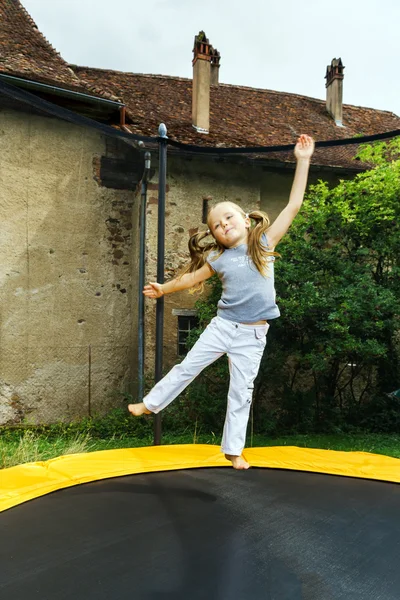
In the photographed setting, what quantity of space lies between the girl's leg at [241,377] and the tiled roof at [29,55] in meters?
4.62

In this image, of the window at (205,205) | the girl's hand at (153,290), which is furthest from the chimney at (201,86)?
the girl's hand at (153,290)

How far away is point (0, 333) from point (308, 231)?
354 centimetres

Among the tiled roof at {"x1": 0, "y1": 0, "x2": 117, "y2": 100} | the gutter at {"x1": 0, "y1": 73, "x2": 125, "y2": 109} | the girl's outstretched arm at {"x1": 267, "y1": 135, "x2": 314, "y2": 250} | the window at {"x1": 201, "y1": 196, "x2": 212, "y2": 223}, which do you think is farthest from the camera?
the window at {"x1": 201, "y1": 196, "x2": 212, "y2": 223}

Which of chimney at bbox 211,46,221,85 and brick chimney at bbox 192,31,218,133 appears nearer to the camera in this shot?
brick chimney at bbox 192,31,218,133

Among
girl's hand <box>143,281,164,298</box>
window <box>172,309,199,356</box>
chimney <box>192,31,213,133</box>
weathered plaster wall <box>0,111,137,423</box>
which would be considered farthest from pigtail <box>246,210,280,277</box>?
chimney <box>192,31,213,133</box>

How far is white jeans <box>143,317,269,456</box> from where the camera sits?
2.23 metres

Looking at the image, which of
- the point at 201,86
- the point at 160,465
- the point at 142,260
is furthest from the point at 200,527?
the point at 201,86

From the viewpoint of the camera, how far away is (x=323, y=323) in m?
5.18

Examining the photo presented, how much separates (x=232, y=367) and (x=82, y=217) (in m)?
4.71

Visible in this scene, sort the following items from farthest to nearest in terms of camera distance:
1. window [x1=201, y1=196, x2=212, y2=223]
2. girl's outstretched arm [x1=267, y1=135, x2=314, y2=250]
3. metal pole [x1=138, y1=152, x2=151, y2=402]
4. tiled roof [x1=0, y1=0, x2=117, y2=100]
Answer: window [x1=201, y1=196, x2=212, y2=223], metal pole [x1=138, y1=152, x2=151, y2=402], tiled roof [x1=0, y1=0, x2=117, y2=100], girl's outstretched arm [x1=267, y1=135, x2=314, y2=250]

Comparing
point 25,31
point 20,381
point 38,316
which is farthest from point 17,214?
point 25,31

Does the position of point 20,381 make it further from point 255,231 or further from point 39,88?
point 255,231

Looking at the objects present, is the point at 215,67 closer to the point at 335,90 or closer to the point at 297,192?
the point at 335,90

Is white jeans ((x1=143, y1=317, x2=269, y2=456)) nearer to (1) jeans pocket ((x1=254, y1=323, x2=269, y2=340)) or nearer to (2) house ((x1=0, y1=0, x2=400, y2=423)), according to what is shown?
(1) jeans pocket ((x1=254, y1=323, x2=269, y2=340))
